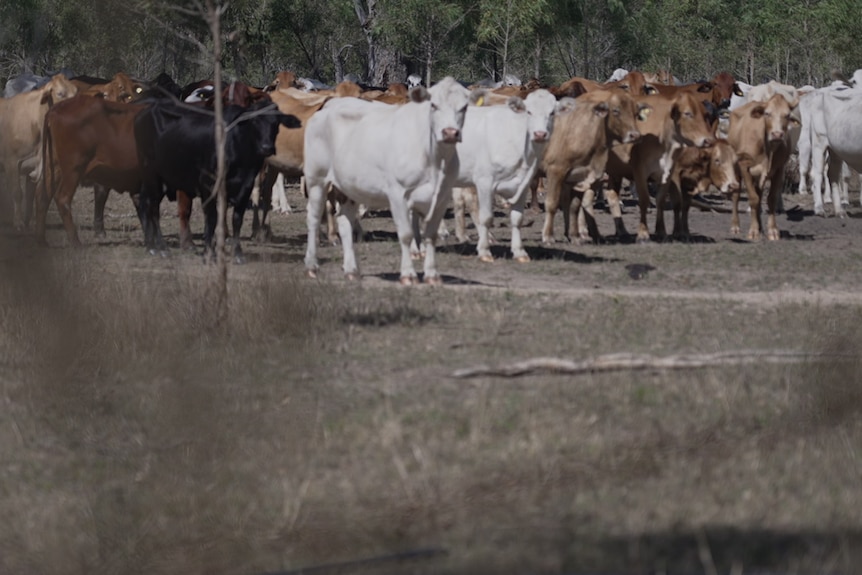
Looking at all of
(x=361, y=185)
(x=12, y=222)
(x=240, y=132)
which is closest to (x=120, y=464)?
(x=361, y=185)

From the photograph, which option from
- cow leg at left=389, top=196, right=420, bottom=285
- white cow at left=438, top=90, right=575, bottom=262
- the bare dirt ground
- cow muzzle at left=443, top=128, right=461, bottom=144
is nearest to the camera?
the bare dirt ground

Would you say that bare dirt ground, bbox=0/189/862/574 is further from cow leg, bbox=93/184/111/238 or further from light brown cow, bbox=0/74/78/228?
light brown cow, bbox=0/74/78/228

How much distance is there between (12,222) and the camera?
17.1m

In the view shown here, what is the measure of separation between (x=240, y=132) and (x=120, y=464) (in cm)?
801

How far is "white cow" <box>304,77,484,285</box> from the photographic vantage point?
1303 centimetres

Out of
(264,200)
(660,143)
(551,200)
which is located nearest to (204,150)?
(264,200)

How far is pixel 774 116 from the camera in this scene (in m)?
19.5

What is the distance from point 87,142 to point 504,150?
4673mm

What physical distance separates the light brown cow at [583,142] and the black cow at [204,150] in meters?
3.84

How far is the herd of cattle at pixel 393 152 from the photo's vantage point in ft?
43.9

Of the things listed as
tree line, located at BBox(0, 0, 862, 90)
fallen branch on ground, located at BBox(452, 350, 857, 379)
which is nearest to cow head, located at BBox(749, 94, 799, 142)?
fallen branch on ground, located at BBox(452, 350, 857, 379)

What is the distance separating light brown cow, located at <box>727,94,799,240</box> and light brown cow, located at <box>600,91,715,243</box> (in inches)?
22.0

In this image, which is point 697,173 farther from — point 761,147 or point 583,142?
point 583,142

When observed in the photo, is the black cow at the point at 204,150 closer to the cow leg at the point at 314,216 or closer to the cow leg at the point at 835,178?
the cow leg at the point at 314,216
